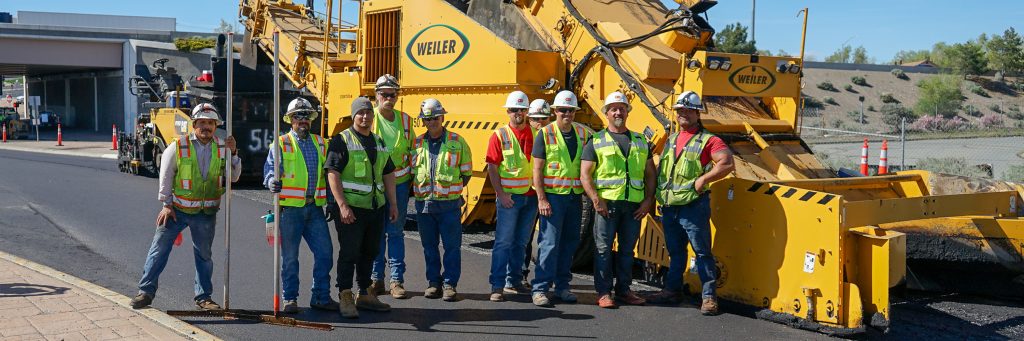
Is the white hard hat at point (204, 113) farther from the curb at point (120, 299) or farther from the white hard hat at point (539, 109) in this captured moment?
the white hard hat at point (539, 109)

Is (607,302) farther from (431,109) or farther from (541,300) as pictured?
(431,109)

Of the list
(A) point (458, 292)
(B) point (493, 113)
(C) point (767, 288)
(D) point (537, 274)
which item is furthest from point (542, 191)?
(B) point (493, 113)

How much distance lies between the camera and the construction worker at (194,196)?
21.6ft

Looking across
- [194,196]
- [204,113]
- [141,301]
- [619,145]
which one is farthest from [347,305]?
[619,145]

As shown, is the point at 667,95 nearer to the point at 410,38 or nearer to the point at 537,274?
the point at 537,274

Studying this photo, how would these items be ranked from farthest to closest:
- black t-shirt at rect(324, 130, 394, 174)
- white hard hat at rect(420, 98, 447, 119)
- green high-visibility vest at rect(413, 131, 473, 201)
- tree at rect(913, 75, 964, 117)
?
tree at rect(913, 75, 964, 117), green high-visibility vest at rect(413, 131, 473, 201), white hard hat at rect(420, 98, 447, 119), black t-shirt at rect(324, 130, 394, 174)

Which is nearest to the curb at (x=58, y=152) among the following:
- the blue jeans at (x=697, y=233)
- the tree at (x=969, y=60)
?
the blue jeans at (x=697, y=233)

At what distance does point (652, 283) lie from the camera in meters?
8.02

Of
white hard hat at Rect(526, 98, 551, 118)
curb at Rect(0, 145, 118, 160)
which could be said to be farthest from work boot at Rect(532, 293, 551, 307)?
curb at Rect(0, 145, 118, 160)

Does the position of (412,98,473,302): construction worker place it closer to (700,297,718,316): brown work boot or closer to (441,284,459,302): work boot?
(441,284,459,302): work boot

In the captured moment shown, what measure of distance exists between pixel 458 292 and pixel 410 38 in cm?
384

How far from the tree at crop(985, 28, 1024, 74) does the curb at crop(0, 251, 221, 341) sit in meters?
57.6

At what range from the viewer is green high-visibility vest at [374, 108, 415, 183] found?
23.6 feet

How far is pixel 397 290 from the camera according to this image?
7.38 meters
